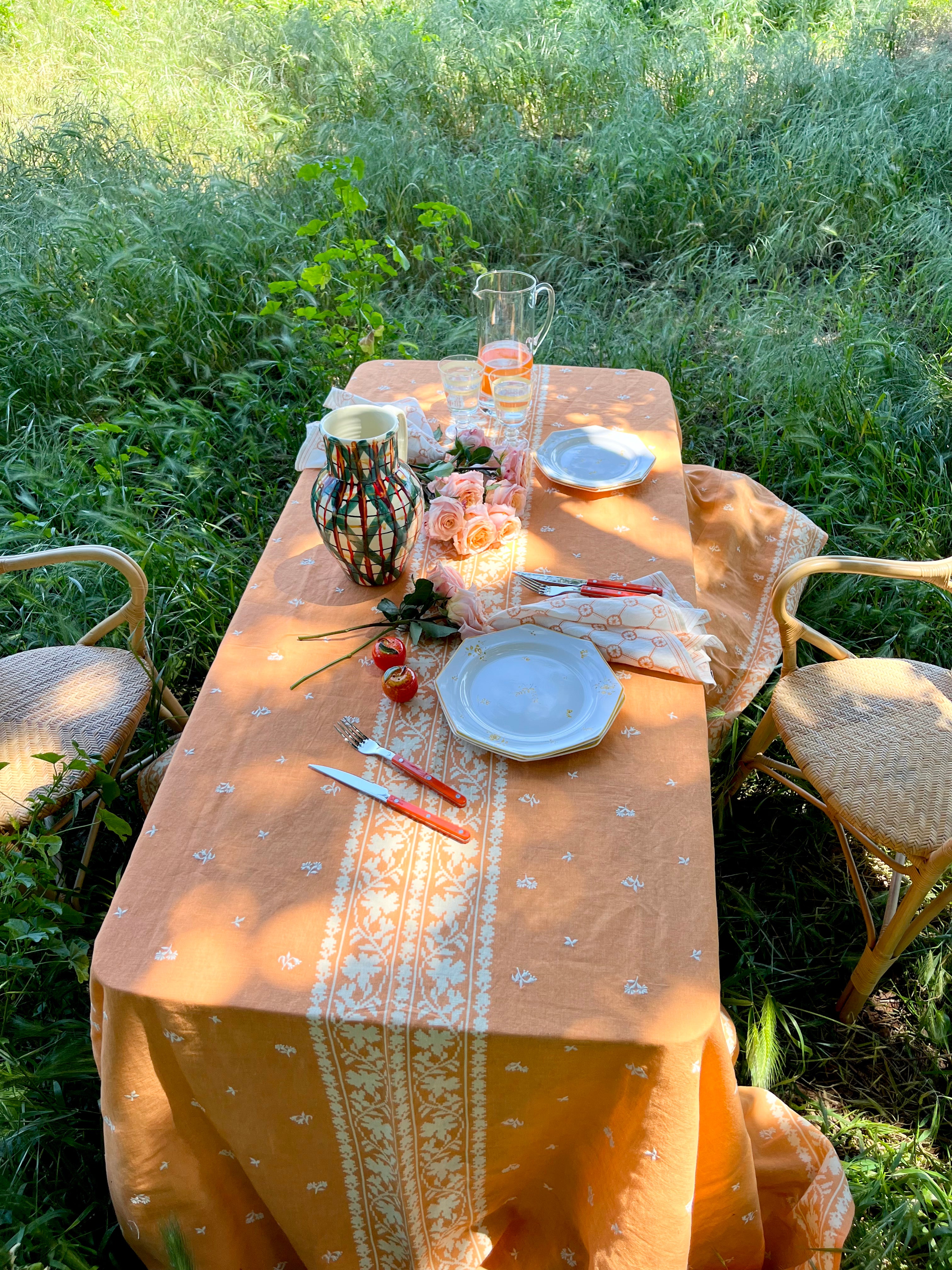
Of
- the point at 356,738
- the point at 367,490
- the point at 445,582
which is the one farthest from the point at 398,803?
the point at 367,490

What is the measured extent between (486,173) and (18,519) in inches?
123

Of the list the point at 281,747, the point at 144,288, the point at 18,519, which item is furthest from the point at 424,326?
the point at 281,747

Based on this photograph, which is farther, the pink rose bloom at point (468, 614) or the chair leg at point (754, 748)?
the chair leg at point (754, 748)

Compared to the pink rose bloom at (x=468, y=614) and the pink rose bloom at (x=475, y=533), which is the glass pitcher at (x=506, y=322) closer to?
the pink rose bloom at (x=475, y=533)

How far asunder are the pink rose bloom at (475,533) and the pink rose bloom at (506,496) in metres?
0.04

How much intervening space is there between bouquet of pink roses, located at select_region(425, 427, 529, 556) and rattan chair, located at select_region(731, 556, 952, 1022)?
60 centimetres

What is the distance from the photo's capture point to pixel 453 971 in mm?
1118

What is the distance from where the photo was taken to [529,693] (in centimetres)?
146

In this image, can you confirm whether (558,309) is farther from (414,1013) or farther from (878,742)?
(414,1013)

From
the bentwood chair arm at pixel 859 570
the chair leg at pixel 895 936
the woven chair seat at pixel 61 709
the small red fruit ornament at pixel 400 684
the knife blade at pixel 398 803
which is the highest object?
the small red fruit ornament at pixel 400 684

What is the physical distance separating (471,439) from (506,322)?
27 centimetres

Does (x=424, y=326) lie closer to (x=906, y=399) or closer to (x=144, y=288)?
(x=144, y=288)

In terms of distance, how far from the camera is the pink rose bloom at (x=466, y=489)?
67.6 inches

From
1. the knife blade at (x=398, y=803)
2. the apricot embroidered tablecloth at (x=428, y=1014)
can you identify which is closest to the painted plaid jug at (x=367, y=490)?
the apricot embroidered tablecloth at (x=428, y=1014)
